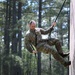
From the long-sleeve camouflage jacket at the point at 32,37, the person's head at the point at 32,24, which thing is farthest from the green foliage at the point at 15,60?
the person's head at the point at 32,24

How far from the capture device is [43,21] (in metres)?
37.4

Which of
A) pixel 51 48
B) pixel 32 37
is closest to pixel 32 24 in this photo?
pixel 32 37

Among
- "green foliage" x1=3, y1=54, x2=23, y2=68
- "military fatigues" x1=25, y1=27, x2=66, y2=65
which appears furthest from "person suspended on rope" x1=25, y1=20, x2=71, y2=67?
"green foliage" x1=3, y1=54, x2=23, y2=68

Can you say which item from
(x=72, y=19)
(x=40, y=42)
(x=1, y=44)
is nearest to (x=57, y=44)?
(x=40, y=42)

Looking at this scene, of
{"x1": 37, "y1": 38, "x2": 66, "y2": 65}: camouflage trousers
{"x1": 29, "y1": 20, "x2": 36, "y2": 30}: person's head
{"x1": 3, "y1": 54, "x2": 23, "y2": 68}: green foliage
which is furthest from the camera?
{"x1": 3, "y1": 54, "x2": 23, "y2": 68}: green foliage

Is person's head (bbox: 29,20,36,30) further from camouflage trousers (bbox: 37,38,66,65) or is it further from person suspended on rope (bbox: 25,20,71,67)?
camouflage trousers (bbox: 37,38,66,65)

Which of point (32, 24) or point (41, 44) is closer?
point (41, 44)

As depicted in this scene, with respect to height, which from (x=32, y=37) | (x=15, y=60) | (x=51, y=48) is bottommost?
(x=15, y=60)

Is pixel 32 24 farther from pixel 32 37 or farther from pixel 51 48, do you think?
pixel 51 48

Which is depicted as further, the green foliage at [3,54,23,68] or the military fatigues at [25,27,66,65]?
the green foliage at [3,54,23,68]

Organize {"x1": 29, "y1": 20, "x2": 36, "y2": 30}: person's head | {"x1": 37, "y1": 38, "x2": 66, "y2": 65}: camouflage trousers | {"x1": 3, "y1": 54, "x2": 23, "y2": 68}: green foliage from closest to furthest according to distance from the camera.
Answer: {"x1": 37, "y1": 38, "x2": 66, "y2": 65}: camouflage trousers → {"x1": 29, "y1": 20, "x2": 36, "y2": 30}: person's head → {"x1": 3, "y1": 54, "x2": 23, "y2": 68}: green foliage

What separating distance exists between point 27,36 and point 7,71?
1148 inches

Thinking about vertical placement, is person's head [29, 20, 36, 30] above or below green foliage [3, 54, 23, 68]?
above

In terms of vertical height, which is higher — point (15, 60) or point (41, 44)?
point (41, 44)
